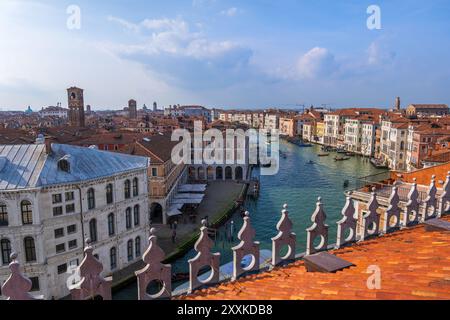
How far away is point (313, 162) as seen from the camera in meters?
74.5

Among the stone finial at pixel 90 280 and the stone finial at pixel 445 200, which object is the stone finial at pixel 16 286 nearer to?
the stone finial at pixel 90 280

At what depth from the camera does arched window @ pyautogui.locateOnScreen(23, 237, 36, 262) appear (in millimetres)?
19234

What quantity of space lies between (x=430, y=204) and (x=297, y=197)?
A: 1380 inches

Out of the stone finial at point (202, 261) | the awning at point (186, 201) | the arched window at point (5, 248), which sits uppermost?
the stone finial at point (202, 261)

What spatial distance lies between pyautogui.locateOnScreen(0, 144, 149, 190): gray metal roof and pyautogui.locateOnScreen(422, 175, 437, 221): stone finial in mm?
17904

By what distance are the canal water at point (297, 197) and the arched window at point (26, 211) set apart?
6.82 m

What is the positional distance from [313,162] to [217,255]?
6973 cm

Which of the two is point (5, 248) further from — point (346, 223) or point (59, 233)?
point (346, 223)

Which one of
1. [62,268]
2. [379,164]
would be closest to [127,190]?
[62,268]

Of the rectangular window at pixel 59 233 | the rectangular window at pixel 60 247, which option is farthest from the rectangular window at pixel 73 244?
the rectangular window at pixel 59 233

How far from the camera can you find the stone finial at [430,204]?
1026 centimetres

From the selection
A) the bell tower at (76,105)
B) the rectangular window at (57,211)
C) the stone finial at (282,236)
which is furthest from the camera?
the bell tower at (76,105)

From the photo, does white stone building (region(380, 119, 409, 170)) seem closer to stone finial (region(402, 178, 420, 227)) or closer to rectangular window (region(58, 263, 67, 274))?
stone finial (region(402, 178, 420, 227))

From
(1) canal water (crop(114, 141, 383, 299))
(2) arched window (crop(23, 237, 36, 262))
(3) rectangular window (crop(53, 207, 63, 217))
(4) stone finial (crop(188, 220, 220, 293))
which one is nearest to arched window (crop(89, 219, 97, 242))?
(3) rectangular window (crop(53, 207, 63, 217))
